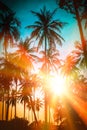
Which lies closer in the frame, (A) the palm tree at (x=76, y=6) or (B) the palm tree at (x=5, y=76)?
(A) the palm tree at (x=76, y=6)

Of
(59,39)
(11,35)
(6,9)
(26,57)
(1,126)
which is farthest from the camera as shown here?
(26,57)

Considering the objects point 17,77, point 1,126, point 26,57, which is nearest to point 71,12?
point 1,126

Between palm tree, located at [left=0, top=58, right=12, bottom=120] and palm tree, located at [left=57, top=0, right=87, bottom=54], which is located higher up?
palm tree, located at [left=57, top=0, right=87, bottom=54]

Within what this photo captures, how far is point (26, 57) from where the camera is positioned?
167 ft

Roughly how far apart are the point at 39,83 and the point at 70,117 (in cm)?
2219

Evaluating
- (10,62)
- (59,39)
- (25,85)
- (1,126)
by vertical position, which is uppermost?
(59,39)

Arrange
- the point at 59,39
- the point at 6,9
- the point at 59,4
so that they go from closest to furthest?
1. the point at 6,9
2. the point at 59,4
3. the point at 59,39

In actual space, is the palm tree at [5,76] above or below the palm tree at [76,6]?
below

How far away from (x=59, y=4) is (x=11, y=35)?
887 inches

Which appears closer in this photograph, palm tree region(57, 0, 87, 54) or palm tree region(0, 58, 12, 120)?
palm tree region(57, 0, 87, 54)

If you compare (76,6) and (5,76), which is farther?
(5,76)

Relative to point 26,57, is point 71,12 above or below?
above

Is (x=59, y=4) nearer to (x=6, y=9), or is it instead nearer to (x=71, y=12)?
(x=71, y=12)

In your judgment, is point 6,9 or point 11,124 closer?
point 6,9
